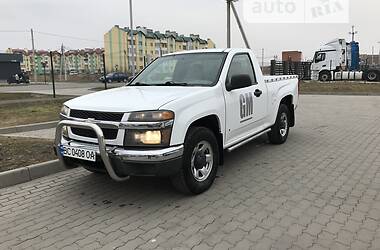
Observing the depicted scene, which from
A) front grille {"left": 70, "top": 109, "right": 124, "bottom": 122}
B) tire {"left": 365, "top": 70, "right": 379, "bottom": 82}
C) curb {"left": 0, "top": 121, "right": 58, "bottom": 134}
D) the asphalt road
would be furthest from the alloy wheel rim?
tire {"left": 365, "top": 70, "right": 379, "bottom": 82}

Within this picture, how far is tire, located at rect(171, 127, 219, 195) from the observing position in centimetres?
402

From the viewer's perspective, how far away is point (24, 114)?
11164 mm

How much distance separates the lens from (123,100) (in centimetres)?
404

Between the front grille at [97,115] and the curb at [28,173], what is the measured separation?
1.43 meters

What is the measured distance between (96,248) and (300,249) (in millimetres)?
1812

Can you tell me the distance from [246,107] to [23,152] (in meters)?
3.78

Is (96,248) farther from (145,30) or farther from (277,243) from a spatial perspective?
(145,30)

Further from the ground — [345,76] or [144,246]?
[345,76]

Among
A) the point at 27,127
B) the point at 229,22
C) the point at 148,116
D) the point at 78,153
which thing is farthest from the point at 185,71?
the point at 229,22

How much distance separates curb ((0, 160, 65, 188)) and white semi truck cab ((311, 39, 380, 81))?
29857mm

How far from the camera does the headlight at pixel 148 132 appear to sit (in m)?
3.67

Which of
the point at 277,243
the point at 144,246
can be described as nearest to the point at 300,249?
the point at 277,243

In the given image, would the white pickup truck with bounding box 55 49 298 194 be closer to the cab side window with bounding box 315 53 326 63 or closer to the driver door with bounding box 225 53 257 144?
the driver door with bounding box 225 53 257 144

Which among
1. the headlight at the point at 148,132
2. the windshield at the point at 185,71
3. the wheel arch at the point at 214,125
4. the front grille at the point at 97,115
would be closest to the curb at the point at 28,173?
the front grille at the point at 97,115
